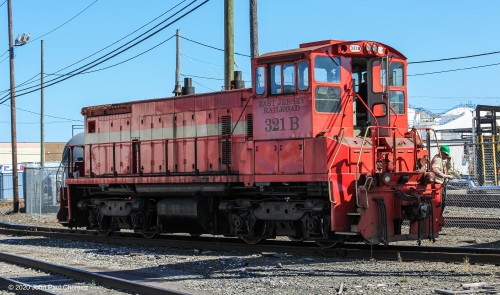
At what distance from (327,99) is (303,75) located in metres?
0.66

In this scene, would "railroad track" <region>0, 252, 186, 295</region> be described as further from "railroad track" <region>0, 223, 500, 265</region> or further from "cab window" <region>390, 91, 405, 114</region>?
"cab window" <region>390, 91, 405, 114</region>

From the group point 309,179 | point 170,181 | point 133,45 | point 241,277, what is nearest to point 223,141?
point 170,181

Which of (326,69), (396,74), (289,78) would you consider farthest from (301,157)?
(396,74)

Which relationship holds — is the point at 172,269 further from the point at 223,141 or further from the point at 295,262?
the point at 223,141

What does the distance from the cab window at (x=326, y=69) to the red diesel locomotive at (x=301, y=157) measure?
2cm

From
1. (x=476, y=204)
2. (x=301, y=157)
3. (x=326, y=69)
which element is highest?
(x=326, y=69)

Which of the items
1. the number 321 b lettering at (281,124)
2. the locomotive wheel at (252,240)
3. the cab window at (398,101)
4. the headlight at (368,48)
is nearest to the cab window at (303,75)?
the number 321 b lettering at (281,124)

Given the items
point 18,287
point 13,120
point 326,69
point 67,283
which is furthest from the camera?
point 13,120

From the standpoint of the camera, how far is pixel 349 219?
1277 centimetres

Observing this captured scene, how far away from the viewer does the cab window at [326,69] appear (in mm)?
13125

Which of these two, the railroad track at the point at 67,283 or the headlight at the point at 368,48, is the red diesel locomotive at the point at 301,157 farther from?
the railroad track at the point at 67,283

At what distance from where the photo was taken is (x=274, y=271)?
1134cm

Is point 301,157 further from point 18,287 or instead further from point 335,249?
point 18,287

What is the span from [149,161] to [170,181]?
1328mm
